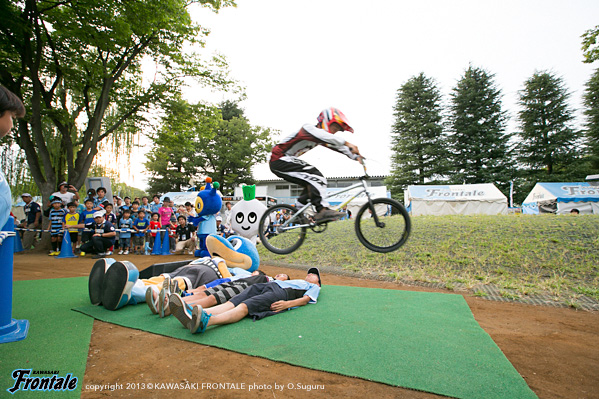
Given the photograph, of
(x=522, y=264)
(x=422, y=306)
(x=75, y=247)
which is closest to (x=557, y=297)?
(x=522, y=264)

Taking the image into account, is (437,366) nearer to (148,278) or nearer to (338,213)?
(338,213)

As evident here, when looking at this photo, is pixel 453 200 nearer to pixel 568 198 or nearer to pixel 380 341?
pixel 568 198

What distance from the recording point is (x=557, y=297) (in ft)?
26.0

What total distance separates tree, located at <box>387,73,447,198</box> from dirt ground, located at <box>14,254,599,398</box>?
78.2 feet

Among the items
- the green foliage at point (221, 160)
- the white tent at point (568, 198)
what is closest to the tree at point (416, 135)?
the white tent at point (568, 198)

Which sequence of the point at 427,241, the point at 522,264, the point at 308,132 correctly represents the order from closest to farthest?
1. the point at 308,132
2. the point at 522,264
3. the point at 427,241

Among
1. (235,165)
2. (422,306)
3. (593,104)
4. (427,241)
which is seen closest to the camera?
(422,306)

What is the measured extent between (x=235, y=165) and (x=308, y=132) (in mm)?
31050

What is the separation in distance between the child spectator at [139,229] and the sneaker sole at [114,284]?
749cm

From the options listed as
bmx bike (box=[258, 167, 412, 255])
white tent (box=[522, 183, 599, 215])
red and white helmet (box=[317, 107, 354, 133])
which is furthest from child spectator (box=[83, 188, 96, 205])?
white tent (box=[522, 183, 599, 215])

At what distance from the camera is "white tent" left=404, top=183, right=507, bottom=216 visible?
22141 mm

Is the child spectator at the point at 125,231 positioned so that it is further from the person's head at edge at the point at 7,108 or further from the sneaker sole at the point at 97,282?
the person's head at edge at the point at 7,108

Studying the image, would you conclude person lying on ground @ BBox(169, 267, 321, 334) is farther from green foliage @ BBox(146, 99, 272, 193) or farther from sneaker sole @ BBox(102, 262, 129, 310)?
green foliage @ BBox(146, 99, 272, 193)

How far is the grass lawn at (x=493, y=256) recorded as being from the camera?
881 cm
